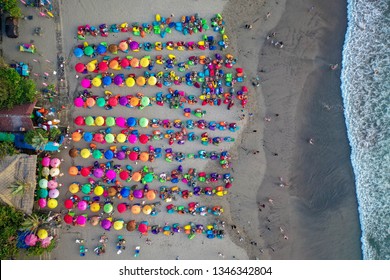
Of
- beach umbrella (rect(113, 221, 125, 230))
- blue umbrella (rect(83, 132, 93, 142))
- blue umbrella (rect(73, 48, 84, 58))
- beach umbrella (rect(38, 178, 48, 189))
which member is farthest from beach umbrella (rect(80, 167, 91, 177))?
blue umbrella (rect(73, 48, 84, 58))

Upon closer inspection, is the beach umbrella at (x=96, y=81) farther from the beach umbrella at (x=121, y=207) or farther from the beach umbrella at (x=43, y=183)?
the beach umbrella at (x=121, y=207)

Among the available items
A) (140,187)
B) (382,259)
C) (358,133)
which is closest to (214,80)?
(140,187)

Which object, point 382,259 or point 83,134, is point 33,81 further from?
point 382,259

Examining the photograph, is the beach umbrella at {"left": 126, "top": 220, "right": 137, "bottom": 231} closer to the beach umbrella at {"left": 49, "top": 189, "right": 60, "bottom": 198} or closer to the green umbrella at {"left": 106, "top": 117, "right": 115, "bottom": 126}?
the beach umbrella at {"left": 49, "top": 189, "right": 60, "bottom": 198}

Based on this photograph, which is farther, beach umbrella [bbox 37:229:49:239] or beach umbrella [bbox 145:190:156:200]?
beach umbrella [bbox 145:190:156:200]

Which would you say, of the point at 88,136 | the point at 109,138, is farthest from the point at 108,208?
the point at 88,136

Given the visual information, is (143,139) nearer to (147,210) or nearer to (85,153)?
(85,153)

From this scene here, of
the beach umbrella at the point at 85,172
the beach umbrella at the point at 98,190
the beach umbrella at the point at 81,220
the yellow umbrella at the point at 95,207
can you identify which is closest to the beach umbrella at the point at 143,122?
the beach umbrella at the point at 85,172
